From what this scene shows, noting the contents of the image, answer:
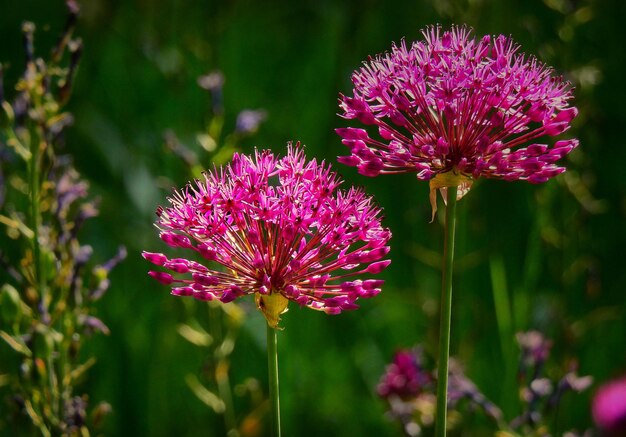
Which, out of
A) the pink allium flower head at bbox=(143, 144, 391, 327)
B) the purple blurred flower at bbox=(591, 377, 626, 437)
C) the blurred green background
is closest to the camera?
the purple blurred flower at bbox=(591, 377, 626, 437)

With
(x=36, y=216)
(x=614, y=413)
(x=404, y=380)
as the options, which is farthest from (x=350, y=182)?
A: (x=614, y=413)

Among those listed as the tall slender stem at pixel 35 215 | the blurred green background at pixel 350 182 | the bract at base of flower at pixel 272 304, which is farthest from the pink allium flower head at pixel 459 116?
the blurred green background at pixel 350 182

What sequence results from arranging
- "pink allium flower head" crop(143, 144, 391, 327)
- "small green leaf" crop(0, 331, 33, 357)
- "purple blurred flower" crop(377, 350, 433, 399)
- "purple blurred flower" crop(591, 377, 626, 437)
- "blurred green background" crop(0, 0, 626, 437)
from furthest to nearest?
"blurred green background" crop(0, 0, 626, 437) < "purple blurred flower" crop(377, 350, 433, 399) < "small green leaf" crop(0, 331, 33, 357) < "pink allium flower head" crop(143, 144, 391, 327) < "purple blurred flower" crop(591, 377, 626, 437)

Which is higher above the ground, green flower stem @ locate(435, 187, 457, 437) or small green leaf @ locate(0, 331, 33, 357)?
small green leaf @ locate(0, 331, 33, 357)

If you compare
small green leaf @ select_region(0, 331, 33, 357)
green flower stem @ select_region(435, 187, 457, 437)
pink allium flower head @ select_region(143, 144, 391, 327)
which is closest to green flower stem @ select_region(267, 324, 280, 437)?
pink allium flower head @ select_region(143, 144, 391, 327)

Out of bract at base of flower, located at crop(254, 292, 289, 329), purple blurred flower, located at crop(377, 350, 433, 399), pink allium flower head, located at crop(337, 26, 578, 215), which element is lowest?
bract at base of flower, located at crop(254, 292, 289, 329)

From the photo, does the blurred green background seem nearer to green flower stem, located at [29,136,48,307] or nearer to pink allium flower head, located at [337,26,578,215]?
green flower stem, located at [29,136,48,307]

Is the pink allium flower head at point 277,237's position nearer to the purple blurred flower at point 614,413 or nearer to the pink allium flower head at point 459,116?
the pink allium flower head at point 459,116

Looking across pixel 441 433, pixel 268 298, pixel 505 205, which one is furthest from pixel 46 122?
pixel 505 205
